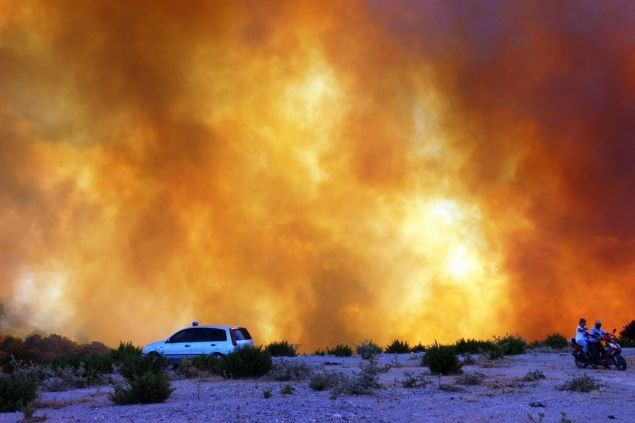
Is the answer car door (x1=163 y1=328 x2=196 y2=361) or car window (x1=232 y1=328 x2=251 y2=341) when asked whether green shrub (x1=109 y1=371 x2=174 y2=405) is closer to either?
car door (x1=163 y1=328 x2=196 y2=361)

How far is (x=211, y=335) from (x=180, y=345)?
1408 mm

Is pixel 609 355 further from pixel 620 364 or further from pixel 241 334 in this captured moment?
pixel 241 334

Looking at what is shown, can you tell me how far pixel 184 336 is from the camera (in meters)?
27.1

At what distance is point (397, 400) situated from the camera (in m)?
16.0

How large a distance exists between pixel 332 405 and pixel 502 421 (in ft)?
13.1

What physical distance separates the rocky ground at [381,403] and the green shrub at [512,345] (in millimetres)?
11643

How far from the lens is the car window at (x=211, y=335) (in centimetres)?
2672

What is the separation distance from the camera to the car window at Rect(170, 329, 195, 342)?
27.0 meters

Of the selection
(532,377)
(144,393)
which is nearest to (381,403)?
(144,393)

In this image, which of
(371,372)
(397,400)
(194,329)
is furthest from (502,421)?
(194,329)

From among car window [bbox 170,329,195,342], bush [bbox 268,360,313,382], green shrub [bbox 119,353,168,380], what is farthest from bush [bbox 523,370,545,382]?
car window [bbox 170,329,195,342]

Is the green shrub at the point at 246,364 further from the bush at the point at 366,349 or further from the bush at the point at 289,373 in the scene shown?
the bush at the point at 366,349

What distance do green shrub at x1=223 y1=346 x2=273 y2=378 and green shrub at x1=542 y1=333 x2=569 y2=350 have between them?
22574 mm

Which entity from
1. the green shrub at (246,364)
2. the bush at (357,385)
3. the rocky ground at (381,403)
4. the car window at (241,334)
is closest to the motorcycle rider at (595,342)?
the rocky ground at (381,403)
